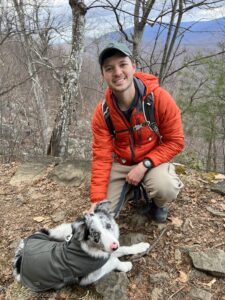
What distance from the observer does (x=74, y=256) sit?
262 centimetres

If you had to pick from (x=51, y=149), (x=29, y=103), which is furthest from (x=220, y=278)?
(x=29, y=103)

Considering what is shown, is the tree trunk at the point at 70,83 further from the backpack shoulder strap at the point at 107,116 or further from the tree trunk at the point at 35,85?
the tree trunk at the point at 35,85

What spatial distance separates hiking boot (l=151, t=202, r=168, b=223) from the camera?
3.51m

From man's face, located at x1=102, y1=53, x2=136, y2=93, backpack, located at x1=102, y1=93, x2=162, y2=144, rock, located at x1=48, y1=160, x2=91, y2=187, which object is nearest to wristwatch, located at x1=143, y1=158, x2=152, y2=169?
backpack, located at x1=102, y1=93, x2=162, y2=144

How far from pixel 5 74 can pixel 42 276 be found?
1002 centimetres

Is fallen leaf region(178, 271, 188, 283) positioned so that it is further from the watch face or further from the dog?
the watch face

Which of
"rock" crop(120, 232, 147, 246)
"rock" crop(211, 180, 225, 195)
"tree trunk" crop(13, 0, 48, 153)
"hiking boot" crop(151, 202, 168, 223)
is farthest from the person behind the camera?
"tree trunk" crop(13, 0, 48, 153)

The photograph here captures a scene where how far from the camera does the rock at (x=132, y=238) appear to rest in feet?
11.0

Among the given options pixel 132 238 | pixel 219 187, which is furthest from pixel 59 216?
pixel 219 187

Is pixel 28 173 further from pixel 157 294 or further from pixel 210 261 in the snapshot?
pixel 210 261

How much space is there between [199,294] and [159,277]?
1.23 ft

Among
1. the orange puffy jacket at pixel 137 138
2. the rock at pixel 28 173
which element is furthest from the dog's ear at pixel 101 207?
the rock at pixel 28 173

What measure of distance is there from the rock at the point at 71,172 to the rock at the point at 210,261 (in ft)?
6.63

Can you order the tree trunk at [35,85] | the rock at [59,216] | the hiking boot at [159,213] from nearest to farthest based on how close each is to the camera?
the hiking boot at [159,213], the rock at [59,216], the tree trunk at [35,85]
